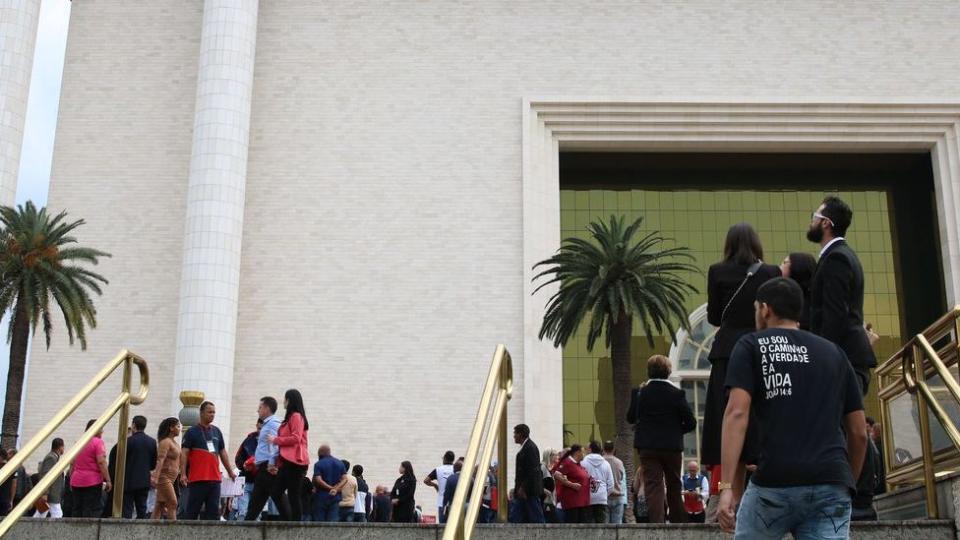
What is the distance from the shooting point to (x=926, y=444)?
738 centimetres

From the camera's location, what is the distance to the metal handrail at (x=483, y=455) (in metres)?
5.07

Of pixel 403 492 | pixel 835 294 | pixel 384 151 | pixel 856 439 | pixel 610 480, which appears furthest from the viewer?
pixel 384 151

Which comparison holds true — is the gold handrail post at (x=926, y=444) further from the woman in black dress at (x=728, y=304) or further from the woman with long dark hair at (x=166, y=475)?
the woman with long dark hair at (x=166, y=475)

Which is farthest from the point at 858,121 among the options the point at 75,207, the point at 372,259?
the point at 75,207

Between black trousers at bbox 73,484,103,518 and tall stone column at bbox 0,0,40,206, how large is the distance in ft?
44.4

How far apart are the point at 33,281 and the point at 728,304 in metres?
18.3

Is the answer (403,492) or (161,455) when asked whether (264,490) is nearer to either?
(161,455)

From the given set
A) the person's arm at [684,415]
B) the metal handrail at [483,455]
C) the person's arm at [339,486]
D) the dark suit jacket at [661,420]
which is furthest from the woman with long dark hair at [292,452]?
the person's arm at [339,486]

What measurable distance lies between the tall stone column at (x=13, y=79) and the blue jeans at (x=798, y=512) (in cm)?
2148

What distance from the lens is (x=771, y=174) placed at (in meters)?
27.4

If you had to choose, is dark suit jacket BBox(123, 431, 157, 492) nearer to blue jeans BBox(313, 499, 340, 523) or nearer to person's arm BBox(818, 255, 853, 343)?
blue jeans BBox(313, 499, 340, 523)

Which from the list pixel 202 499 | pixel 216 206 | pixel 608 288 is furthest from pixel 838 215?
pixel 216 206

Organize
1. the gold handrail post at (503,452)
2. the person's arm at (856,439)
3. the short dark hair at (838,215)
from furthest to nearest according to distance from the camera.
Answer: the gold handrail post at (503,452) < the short dark hair at (838,215) < the person's arm at (856,439)

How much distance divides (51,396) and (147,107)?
21.0 ft
